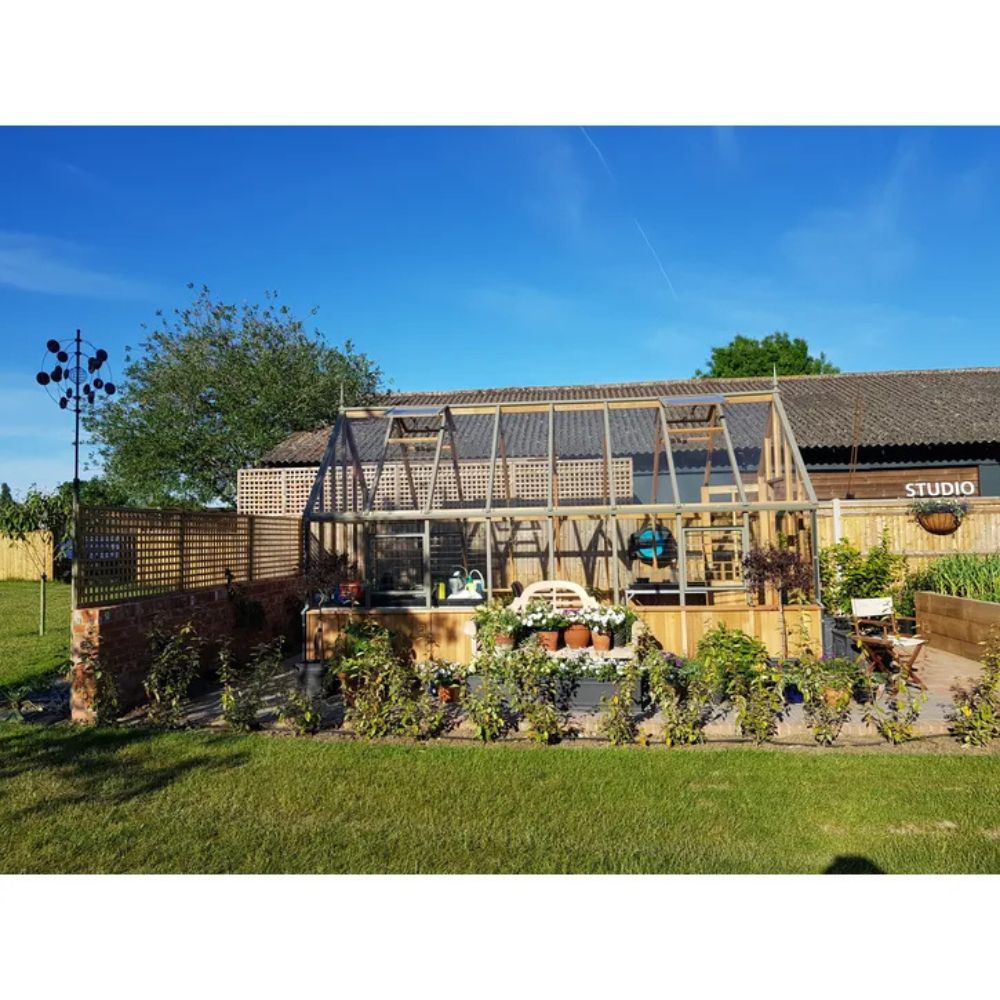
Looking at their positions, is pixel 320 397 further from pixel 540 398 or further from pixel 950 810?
pixel 950 810

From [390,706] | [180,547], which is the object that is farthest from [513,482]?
[390,706]

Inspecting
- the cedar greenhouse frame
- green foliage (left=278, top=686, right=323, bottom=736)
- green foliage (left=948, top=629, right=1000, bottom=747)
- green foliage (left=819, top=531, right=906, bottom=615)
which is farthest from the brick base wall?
green foliage (left=819, top=531, right=906, bottom=615)

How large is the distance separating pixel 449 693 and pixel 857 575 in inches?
247

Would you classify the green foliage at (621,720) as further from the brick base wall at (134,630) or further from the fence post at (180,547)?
the fence post at (180,547)

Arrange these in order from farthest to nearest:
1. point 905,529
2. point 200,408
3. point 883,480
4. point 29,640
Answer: point 200,408
point 883,480
point 905,529
point 29,640

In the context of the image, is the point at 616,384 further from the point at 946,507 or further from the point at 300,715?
the point at 300,715

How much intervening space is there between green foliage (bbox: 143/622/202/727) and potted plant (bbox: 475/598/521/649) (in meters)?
2.80

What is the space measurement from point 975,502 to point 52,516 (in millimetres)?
20649

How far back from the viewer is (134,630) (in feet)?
22.1

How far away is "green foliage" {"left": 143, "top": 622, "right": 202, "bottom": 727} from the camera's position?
600cm

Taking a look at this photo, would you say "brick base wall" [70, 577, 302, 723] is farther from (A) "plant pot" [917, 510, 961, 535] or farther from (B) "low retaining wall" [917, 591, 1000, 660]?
(A) "plant pot" [917, 510, 961, 535]

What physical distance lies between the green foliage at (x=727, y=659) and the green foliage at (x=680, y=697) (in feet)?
0.28

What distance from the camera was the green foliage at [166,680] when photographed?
6000 millimetres

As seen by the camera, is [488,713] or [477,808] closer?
[477,808]
